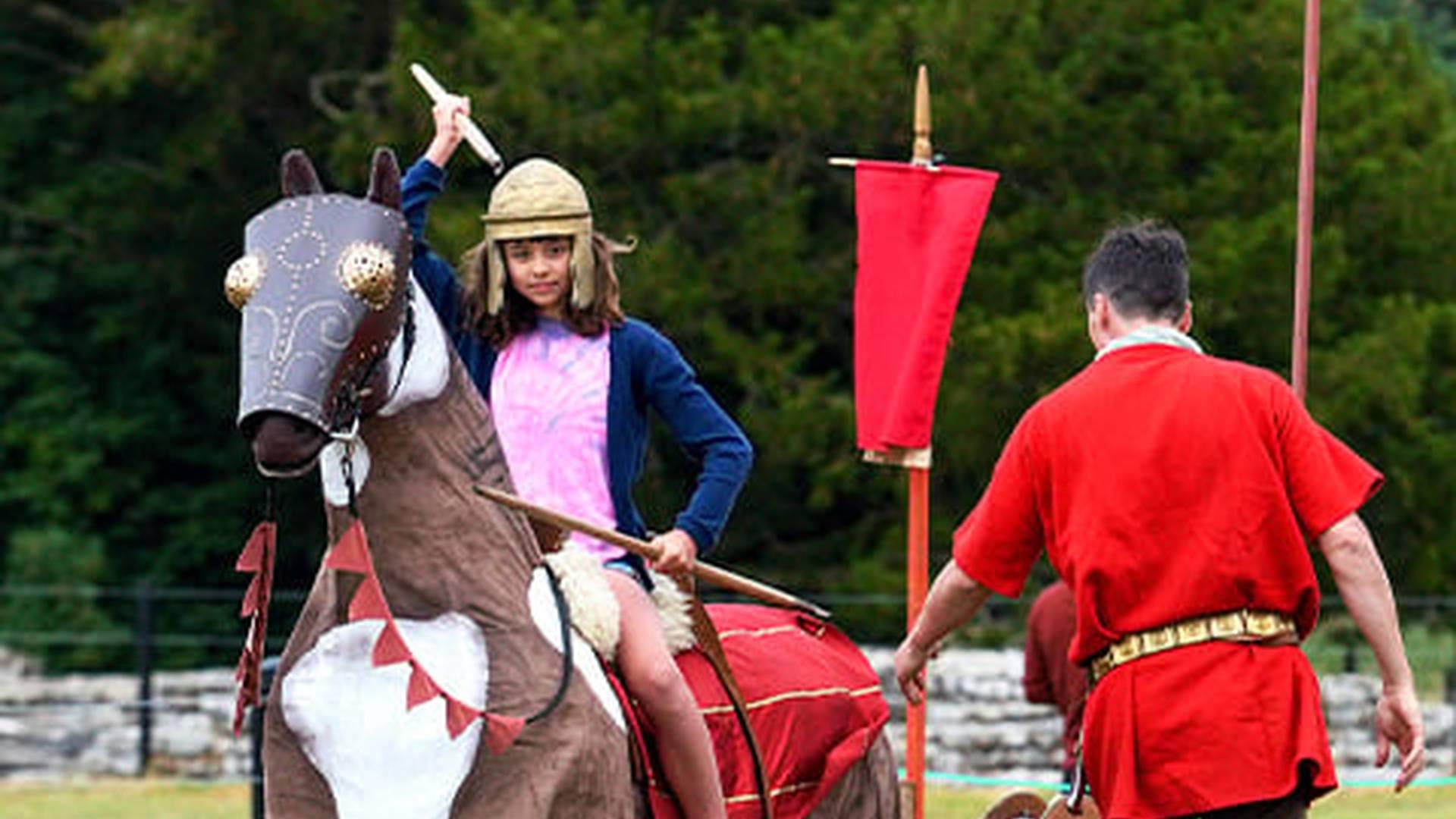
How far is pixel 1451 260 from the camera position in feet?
74.0

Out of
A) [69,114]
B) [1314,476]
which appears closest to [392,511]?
[1314,476]

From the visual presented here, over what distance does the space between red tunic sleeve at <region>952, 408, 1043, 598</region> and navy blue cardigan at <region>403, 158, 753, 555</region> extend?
0.96 meters

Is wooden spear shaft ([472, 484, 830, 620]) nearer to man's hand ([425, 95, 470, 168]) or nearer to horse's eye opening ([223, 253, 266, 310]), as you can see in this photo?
horse's eye opening ([223, 253, 266, 310])

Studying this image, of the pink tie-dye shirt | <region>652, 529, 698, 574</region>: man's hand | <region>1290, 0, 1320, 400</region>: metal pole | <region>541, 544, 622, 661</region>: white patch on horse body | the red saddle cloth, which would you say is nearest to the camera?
<region>541, 544, 622, 661</region>: white patch on horse body

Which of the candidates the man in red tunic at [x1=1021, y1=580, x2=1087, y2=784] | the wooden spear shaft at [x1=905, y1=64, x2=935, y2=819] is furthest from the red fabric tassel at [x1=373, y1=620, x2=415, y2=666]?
the man in red tunic at [x1=1021, y1=580, x2=1087, y2=784]

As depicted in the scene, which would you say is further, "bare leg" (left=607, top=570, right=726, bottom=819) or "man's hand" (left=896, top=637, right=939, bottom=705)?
"bare leg" (left=607, top=570, right=726, bottom=819)

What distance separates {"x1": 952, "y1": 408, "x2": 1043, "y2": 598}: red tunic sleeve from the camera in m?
6.09

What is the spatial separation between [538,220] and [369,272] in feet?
3.60

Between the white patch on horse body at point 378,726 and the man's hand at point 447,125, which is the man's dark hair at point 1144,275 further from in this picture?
the man's hand at point 447,125

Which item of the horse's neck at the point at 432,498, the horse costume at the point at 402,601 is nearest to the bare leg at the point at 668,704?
the horse costume at the point at 402,601

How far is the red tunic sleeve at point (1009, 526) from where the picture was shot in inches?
240

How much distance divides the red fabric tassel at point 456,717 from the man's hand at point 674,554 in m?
0.77

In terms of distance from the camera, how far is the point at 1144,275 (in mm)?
6027

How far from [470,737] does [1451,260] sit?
1757 centimetres
